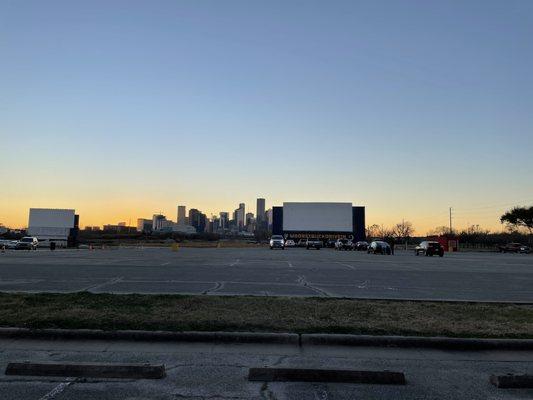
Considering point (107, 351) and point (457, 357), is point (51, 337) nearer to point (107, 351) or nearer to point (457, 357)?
point (107, 351)

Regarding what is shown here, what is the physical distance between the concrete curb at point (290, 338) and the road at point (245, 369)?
130mm

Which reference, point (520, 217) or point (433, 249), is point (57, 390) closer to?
point (433, 249)

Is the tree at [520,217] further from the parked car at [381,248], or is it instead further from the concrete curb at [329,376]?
the concrete curb at [329,376]

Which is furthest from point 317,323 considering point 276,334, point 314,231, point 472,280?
point 314,231

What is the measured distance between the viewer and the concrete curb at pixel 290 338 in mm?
7363

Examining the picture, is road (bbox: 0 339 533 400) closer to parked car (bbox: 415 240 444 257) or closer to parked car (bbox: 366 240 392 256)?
parked car (bbox: 415 240 444 257)

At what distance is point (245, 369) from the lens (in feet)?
20.5

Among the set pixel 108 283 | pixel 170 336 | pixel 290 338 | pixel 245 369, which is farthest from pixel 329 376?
pixel 108 283

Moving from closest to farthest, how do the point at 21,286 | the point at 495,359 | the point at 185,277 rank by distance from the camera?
the point at 495,359 → the point at 21,286 → the point at 185,277

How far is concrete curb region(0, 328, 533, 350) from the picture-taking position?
7.36 m

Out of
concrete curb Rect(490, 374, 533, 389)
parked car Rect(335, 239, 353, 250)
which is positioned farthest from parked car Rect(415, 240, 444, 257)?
concrete curb Rect(490, 374, 533, 389)

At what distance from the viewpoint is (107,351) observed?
22.8 ft

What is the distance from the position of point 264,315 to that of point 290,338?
1484mm

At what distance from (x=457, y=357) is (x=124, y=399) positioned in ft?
15.1
